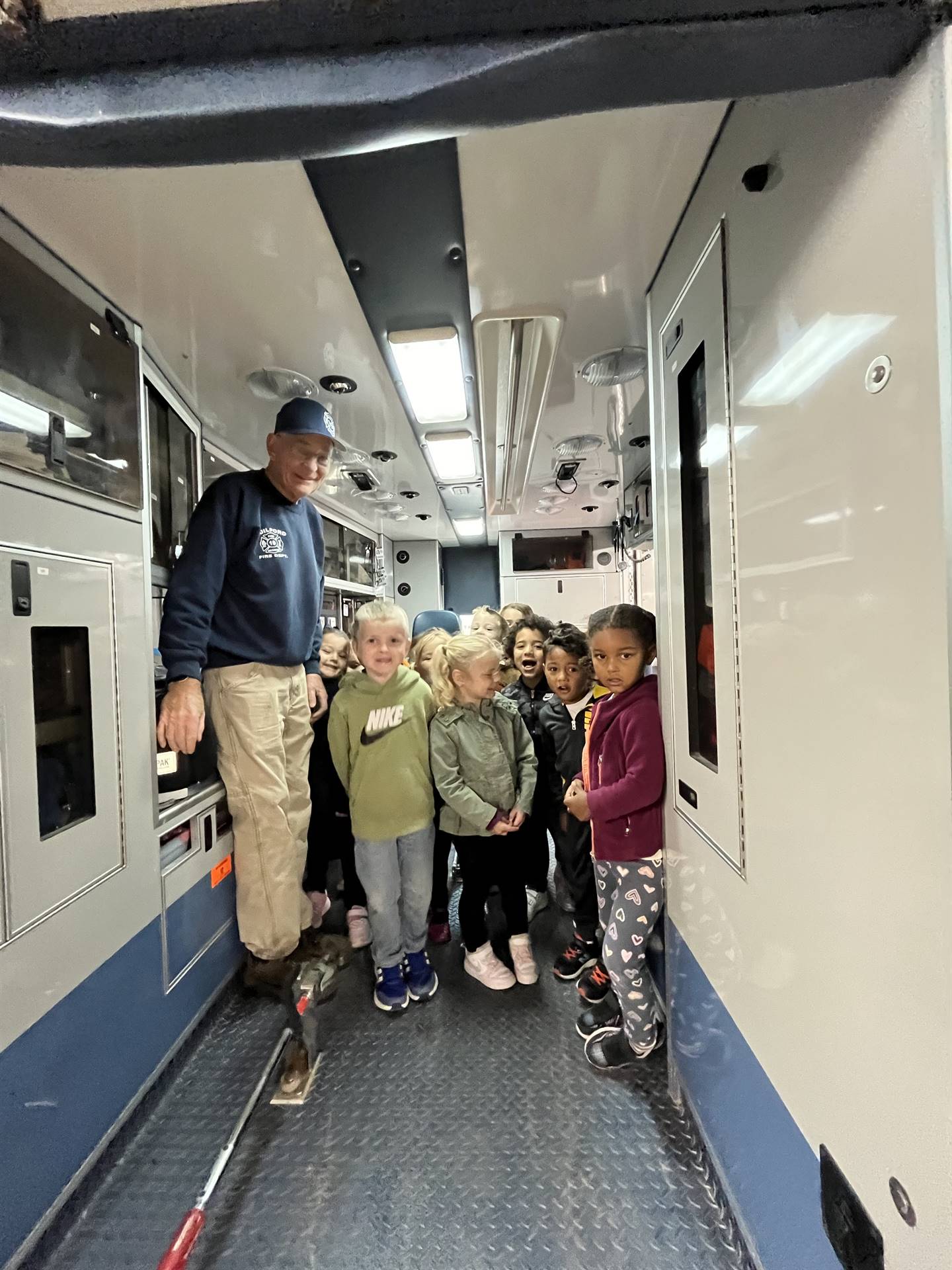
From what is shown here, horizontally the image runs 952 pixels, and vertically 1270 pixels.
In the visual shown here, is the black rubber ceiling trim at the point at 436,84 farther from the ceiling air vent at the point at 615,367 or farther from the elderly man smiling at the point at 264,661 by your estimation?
the ceiling air vent at the point at 615,367

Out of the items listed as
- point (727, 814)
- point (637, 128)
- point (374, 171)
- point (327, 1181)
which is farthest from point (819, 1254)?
point (374, 171)

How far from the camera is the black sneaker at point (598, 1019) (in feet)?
5.85

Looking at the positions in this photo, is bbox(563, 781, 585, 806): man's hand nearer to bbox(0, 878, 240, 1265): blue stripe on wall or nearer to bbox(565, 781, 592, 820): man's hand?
bbox(565, 781, 592, 820): man's hand

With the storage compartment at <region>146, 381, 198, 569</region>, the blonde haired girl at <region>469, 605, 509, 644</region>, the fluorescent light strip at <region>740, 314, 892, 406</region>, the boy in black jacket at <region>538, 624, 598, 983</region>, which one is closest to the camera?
the fluorescent light strip at <region>740, 314, 892, 406</region>

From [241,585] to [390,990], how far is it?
1.48 meters

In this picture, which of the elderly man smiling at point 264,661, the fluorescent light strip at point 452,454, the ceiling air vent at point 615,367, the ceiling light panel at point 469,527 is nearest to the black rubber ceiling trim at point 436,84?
the elderly man smiling at point 264,661

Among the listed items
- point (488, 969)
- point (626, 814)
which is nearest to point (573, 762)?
point (626, 814)

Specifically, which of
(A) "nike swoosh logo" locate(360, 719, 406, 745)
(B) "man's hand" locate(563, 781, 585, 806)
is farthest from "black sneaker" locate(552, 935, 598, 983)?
(A) "nike swoosh logo" locate(360, 719, 406, 745)

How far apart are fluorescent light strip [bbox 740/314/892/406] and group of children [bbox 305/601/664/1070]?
0.87 metres

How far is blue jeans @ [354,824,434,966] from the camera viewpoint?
6.51 feet

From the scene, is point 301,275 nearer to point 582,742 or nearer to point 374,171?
point 374,171

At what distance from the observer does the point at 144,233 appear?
1266 mm

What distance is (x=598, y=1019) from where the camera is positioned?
1.81m

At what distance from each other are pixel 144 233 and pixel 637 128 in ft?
3.50
